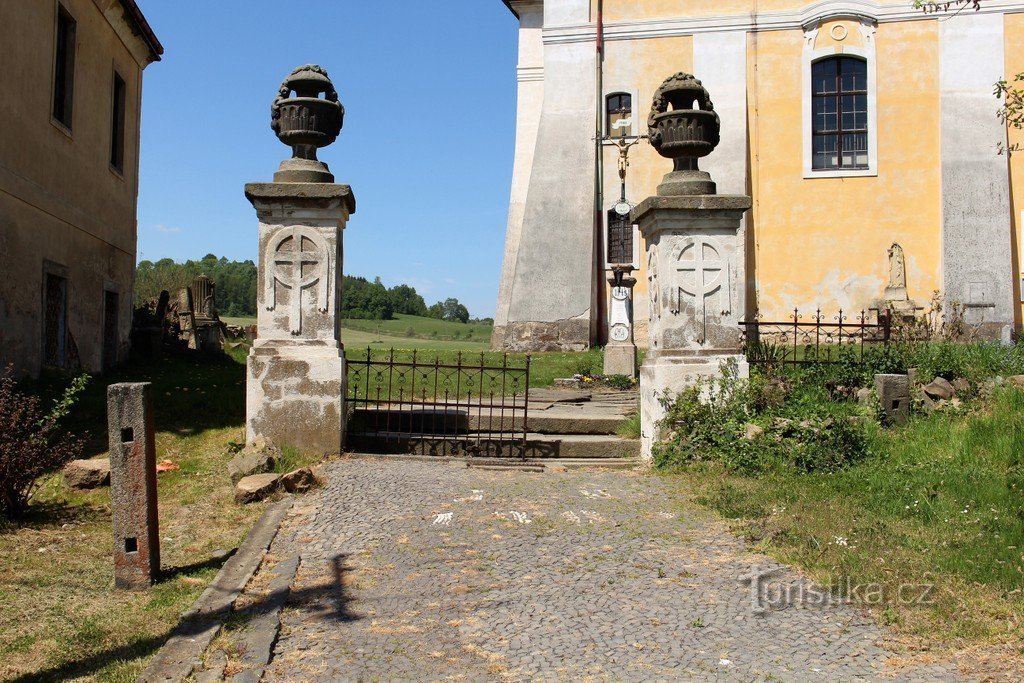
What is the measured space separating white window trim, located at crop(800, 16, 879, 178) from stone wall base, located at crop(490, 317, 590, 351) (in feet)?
22.5

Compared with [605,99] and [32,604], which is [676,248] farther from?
[605,99]

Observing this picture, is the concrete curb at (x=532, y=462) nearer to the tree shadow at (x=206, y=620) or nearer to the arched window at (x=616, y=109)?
the tree shadow at (x=206, y=620)

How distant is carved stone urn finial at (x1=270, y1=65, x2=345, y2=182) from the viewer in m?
7.81

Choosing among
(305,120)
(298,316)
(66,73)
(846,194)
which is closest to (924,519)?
(298,316)

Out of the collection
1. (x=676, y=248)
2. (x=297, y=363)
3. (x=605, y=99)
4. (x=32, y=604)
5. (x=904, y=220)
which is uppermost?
(x=605, y=99)

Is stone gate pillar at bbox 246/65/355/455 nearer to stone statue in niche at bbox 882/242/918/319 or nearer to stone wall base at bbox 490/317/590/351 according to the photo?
stone wall base at bbox 490/317/590/351

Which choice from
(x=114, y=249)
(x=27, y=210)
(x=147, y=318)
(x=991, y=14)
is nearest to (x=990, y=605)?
(x=27, y=210)

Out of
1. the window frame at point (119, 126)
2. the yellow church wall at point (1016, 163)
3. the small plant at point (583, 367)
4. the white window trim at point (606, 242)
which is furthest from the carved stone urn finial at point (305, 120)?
the yellow church wall at point (1016, 163)

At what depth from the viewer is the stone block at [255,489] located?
6621mm

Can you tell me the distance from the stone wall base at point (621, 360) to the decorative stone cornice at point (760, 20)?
10.4 m

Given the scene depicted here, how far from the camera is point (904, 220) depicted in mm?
20516

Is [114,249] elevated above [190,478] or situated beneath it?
elevated above

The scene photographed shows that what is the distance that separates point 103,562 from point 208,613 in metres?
1.49

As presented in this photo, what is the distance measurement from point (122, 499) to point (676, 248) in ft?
16.9
